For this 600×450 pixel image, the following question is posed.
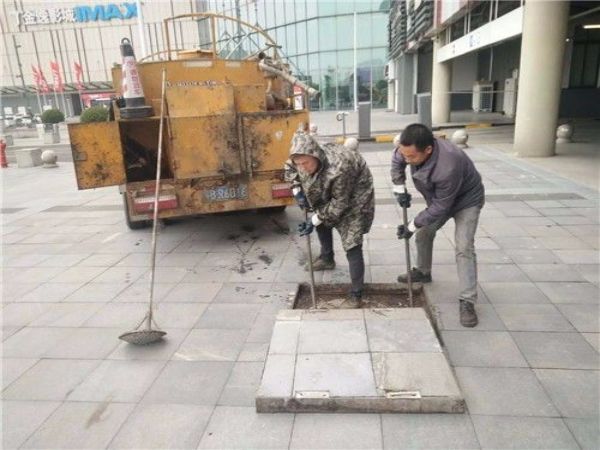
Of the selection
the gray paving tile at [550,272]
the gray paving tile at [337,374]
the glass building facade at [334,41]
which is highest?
the glass building facade at [334,41]

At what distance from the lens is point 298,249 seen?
231 inches

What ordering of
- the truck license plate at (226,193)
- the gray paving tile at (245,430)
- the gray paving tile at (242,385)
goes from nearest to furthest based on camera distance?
the gray paving tile at (245,430), the gray paving tile at (242,385), the truck license plate at (226,193)

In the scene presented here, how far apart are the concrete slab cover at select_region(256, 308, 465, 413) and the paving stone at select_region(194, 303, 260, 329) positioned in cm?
40

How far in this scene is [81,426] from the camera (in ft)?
9.43

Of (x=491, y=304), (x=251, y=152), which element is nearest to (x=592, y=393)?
(x=491, y=304)

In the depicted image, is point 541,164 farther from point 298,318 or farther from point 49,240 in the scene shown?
point 49,240

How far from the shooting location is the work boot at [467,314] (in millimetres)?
3770

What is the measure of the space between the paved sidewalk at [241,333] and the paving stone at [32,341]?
0.02m

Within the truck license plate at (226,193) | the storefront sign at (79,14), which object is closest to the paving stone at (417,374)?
the truck license plate at (226,193)

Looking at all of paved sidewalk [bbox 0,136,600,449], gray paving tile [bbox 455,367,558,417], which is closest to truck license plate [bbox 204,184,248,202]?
paved sidewalk [bbox 0,136,600,449]

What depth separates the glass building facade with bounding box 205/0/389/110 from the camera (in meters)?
34.7

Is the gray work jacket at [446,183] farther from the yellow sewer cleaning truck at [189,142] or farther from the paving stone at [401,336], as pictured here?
the yellow sewer cleaning truck at [189,142]

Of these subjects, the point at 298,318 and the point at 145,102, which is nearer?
the point at 298,318

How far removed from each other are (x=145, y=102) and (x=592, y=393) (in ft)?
17.4
